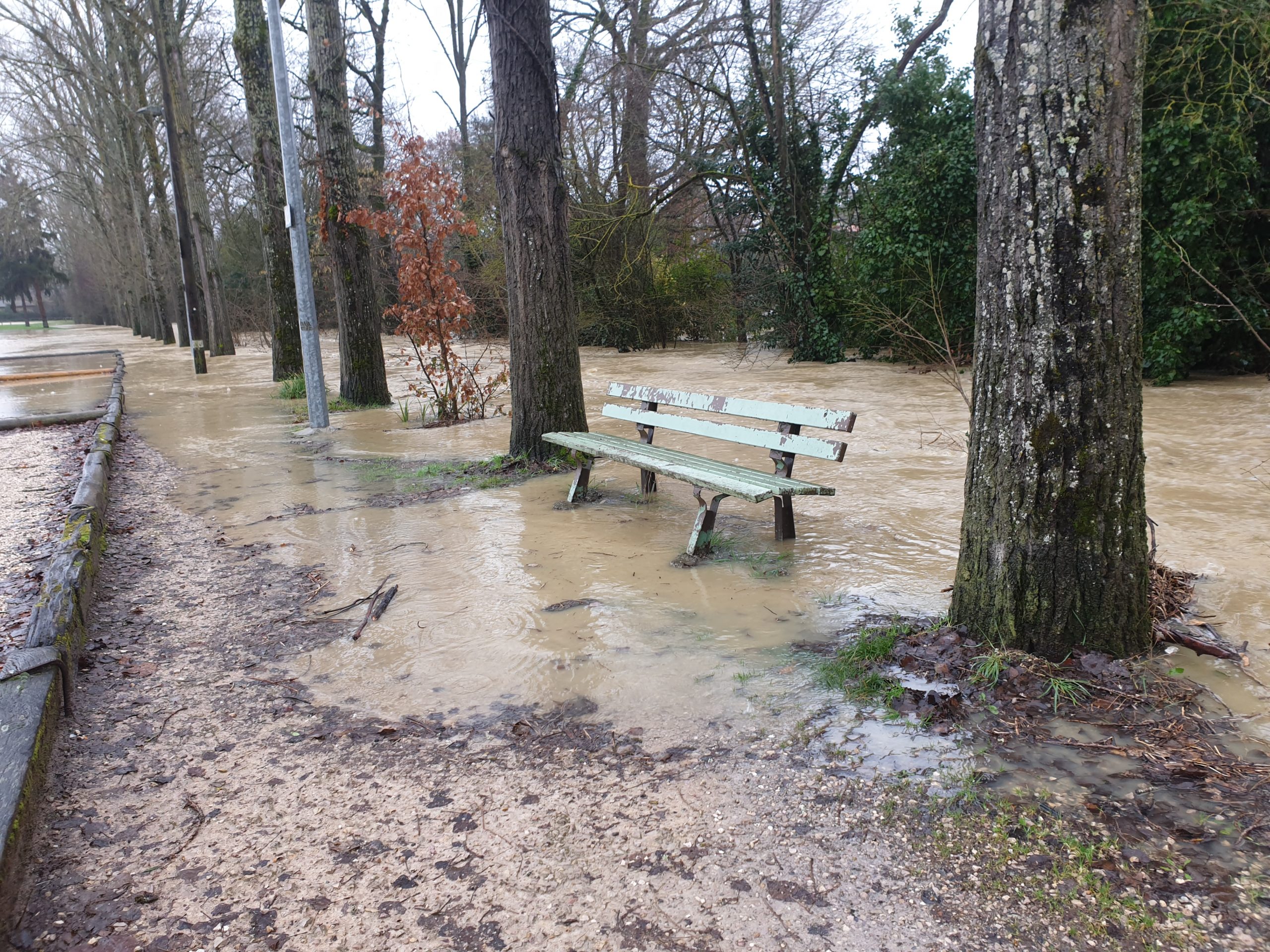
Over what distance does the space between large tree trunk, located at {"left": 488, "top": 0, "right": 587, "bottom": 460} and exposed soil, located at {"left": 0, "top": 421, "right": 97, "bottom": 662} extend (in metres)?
3.73

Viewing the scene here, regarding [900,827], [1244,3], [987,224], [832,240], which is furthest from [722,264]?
[900,827]

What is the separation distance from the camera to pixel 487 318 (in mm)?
24422

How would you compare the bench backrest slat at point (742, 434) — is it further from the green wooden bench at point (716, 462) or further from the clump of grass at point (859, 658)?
the clump of grass at point (859, 658)

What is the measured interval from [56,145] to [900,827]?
4196 centimetres

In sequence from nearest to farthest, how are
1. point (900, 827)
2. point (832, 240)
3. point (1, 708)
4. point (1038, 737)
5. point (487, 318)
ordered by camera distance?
point (900, 827) → point (1038, 737) → point (1, 708) → point (832, 240) → point (487, 318)

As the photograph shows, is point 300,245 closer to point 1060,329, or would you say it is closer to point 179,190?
point 1060,329

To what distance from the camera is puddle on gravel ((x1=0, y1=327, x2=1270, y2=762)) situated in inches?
147

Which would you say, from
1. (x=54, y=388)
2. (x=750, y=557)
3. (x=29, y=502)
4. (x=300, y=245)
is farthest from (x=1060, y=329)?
(x=54, y=388)

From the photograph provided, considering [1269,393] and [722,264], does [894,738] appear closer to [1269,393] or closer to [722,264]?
[1269,393]

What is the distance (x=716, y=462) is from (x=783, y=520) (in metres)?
0.67

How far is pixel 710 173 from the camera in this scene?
16.7 metres

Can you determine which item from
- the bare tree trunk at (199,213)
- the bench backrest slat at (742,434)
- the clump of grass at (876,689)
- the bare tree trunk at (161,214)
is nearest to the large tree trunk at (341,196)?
the bench backrest slat at (742,434)

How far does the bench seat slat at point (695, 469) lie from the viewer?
4957 mm

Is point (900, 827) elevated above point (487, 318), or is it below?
below
